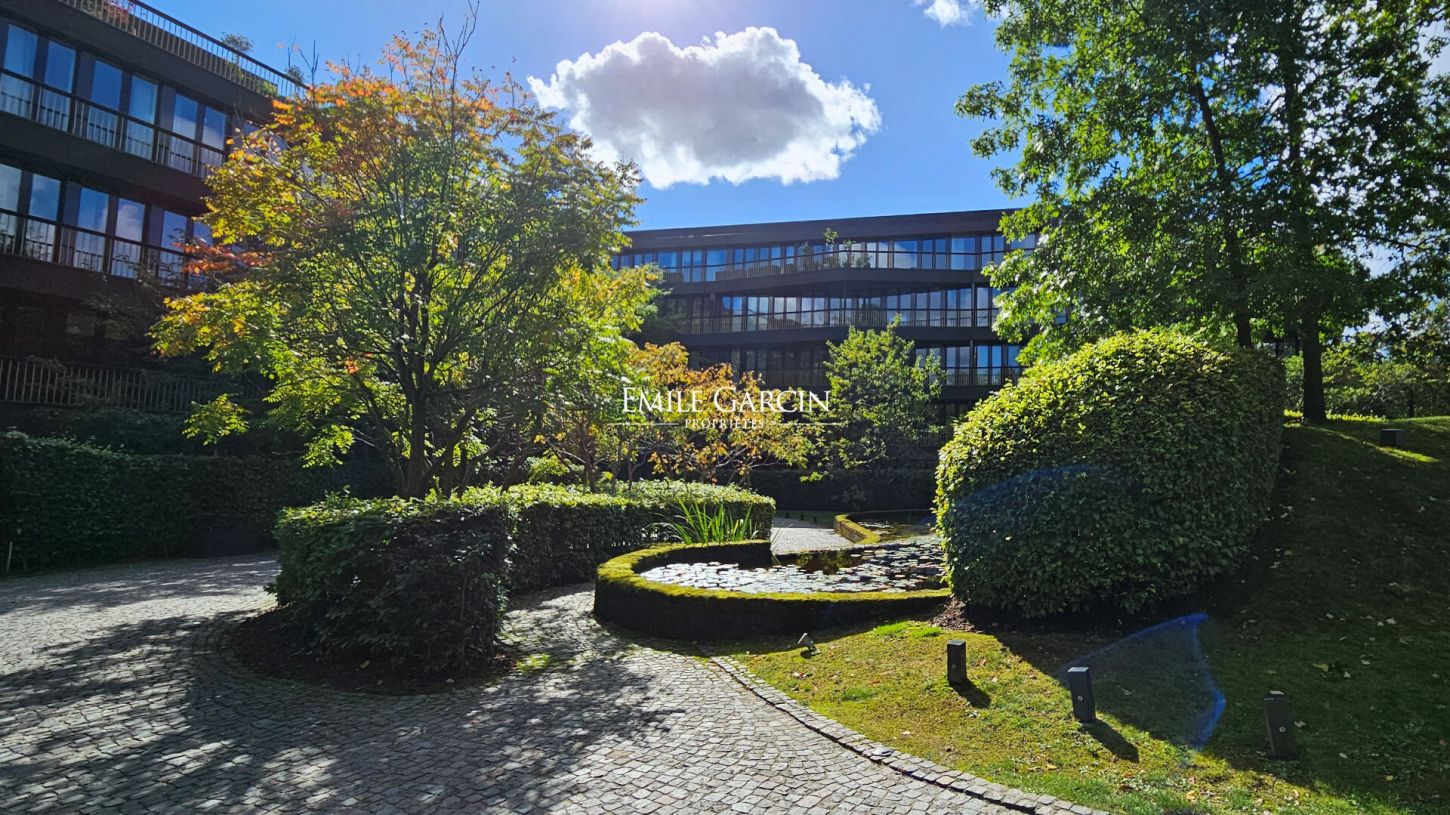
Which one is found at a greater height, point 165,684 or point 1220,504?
point 1220,504

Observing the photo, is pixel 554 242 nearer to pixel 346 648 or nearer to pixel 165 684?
pixel 346 648

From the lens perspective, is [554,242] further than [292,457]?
No

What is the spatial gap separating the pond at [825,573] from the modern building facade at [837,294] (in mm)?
22753

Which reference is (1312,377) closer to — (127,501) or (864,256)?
(127,501)

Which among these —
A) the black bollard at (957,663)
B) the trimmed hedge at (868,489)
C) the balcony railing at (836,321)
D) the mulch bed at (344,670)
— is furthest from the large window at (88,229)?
the balcony railing at (836,321)

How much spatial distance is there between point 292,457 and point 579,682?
12.1 m

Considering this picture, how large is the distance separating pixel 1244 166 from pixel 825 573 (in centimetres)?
855

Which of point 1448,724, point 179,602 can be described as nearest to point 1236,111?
point 1448,724

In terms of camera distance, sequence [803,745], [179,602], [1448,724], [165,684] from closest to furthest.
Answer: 1. [1448,724]
2. [803,745]
3. [165,684]
4. [179,602]

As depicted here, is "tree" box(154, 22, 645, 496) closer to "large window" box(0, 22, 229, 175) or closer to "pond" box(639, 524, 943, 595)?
"pond" box(639, 524, 943, 595)

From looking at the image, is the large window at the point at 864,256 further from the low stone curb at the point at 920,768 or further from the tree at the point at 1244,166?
the low stone curb at the point at 920,768

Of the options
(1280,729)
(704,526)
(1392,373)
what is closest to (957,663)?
(1280,729)

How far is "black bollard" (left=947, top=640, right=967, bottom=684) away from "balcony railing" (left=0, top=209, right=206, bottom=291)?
17.1 meters

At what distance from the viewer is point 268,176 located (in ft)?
25.2
